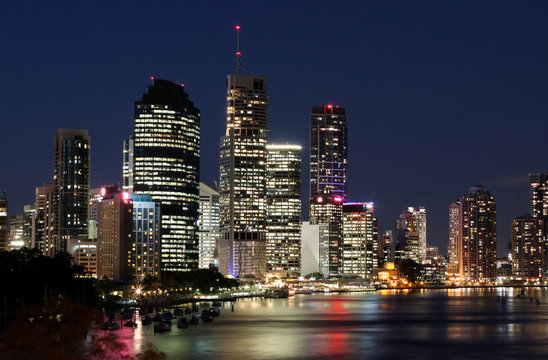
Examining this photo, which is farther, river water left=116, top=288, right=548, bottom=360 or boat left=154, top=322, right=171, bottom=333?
boat left=154, top=322, right=171, bottom=333

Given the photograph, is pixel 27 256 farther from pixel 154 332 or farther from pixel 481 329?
pixel 481 329

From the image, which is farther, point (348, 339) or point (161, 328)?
point (161, 328)

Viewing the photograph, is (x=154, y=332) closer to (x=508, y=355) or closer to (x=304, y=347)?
(x=304, y=347)

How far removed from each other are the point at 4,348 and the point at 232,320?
135638 mm

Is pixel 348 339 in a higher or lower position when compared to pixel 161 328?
lower

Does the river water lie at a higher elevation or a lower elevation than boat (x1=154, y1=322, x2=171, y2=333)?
lower

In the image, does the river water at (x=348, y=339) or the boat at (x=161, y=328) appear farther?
the boat at (x=161, y=328)

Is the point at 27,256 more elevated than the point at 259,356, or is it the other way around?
the point at 27,256

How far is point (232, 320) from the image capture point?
199 meters

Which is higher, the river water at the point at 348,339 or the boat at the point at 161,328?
the boat at the point at 161,328

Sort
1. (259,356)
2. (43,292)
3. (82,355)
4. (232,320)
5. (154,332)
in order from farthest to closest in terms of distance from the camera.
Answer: (232,320), (154,332), (43,292), (259,356), (82,355)

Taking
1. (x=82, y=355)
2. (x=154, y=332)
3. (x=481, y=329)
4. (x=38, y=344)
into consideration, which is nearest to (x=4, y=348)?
(x=38, y=344)

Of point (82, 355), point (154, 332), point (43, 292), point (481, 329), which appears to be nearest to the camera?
point (82, 355)

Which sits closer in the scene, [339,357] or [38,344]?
[38,344]
